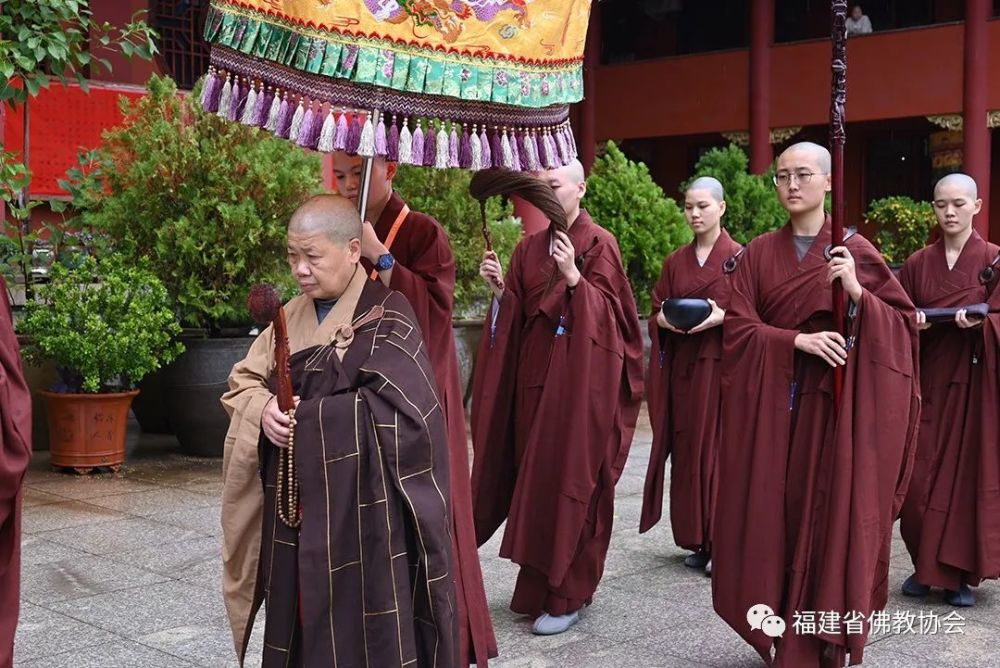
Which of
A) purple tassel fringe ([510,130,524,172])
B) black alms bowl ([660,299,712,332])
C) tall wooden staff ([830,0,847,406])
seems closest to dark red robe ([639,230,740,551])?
black alms bowl ([660,299,712,332])

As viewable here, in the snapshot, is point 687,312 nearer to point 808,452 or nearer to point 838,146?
point 808,452

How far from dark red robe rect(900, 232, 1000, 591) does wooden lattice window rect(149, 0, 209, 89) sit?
7.28 metres

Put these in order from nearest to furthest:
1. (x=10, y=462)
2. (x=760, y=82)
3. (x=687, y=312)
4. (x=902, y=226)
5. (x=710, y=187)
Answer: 1. (x=10, y=462)
2. (x=687, y=312)
3. (x=710, y=187)
4. (x=902, y=226)
5. (x=760, y=82)

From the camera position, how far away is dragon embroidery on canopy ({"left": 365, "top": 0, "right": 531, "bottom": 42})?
273cm

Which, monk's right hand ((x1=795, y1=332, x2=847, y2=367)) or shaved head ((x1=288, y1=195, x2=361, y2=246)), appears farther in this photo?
monk's right hand ((x1=795, y1=332, x2=847, y2=367))

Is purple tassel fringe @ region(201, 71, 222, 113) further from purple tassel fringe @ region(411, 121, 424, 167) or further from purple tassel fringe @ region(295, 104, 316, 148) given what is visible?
purple tassel fringe @ region(411, 121, 424, 167)

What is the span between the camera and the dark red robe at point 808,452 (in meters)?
3.81

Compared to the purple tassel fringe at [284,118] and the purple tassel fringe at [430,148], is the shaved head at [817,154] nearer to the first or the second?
the purple tassel fringe at [430,148]

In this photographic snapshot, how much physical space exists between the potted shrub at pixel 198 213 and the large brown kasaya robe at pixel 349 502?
14.0 feet

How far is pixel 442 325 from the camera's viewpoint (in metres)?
3.55

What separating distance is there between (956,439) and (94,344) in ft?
14.8

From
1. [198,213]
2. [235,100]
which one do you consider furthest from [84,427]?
[235,100]

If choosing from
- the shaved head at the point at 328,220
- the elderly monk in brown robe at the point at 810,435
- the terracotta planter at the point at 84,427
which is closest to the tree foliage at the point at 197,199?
the terracotta planter at the point at 84,427

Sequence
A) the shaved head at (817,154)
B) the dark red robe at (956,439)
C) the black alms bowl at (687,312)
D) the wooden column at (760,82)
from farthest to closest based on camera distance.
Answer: the wooden column at (760,82) < the black alms bowl at (687,312) < the dark red robe at (956,439) < the shaved head at (817,154)
